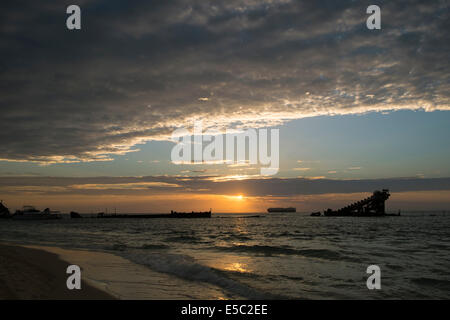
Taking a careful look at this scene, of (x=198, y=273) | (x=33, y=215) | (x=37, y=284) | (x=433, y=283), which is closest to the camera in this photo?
(x=37, y=284)

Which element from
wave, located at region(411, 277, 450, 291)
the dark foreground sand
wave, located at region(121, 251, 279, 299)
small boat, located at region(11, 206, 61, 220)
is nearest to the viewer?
the dark foreground sand

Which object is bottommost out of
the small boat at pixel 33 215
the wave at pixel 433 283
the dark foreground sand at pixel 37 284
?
the small boat at pixel 33 215

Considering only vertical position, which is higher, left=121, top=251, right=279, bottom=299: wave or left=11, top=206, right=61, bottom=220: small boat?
left=121, top=251, right=279, bottom=299: wave

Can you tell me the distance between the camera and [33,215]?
467ft

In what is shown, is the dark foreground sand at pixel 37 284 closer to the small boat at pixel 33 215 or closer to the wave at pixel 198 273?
the wave at pixel 198 273

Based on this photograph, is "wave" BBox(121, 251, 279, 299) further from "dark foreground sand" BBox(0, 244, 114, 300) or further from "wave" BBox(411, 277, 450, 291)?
"wave" BBox(411, 277, 450, 291)

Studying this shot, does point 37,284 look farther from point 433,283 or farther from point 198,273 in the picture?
point 433,283

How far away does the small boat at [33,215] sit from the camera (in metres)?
140

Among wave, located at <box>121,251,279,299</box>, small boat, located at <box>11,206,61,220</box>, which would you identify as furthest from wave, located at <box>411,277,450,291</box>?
small boat, located at <box>11,206,61,220</box>

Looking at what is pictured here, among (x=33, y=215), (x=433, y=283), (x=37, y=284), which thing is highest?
(x=37, y=284)

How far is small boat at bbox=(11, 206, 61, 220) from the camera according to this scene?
13962 centimetres

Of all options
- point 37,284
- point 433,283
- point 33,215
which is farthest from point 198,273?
point 33,215

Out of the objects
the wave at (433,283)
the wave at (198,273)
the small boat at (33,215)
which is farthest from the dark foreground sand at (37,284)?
the small boat at (33,215)
